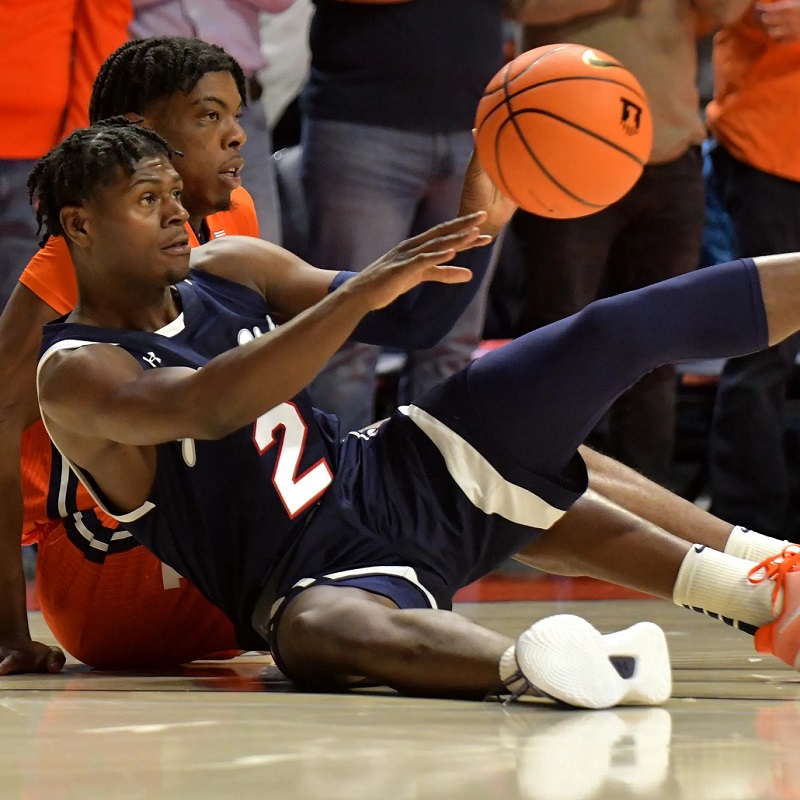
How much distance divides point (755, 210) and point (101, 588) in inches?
120

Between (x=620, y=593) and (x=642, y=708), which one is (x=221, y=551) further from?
(x=620, y=593)

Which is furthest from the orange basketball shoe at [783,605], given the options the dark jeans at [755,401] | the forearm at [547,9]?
the dark jeans at [755,401]

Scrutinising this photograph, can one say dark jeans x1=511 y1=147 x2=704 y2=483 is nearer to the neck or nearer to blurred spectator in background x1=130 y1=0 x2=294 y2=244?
blurred spectator in background x1=130 y1=0 x2=294 y2=244

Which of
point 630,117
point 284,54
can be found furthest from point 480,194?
point 284,54

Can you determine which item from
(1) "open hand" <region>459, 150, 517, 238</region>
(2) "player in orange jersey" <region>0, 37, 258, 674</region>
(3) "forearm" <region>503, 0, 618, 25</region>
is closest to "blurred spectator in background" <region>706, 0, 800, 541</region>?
(3) "forearm" <region>503, 0, 618, 25</region>

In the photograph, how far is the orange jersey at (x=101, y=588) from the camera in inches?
Answer: 106

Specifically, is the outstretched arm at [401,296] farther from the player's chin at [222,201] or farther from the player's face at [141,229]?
the player's face at [141,229]

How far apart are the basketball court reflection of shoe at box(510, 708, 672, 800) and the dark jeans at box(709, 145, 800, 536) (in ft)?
10.3

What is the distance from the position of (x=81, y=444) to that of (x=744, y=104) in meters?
3.28

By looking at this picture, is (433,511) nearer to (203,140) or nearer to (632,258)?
(203,140)

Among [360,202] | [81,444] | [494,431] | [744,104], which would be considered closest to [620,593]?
[360,202]

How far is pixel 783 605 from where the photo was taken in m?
2.37

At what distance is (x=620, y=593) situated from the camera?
436 centimetres

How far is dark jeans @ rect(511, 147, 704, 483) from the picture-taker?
15.1 ft
